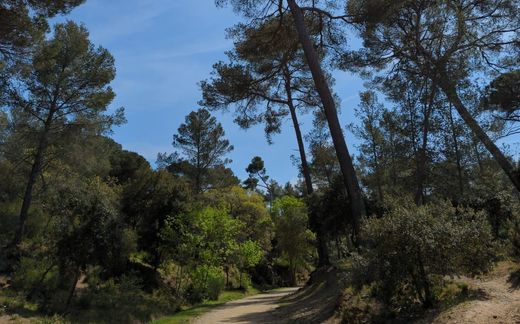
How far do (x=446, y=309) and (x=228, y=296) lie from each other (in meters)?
27.4

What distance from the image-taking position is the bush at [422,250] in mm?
8438

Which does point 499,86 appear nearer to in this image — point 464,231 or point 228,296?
point 464,231

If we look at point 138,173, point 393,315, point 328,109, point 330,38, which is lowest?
point 393,315

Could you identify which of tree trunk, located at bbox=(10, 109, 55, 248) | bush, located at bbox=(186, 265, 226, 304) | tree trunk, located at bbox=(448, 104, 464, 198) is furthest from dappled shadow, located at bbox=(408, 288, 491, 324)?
tree trunk, located at bbox=(10, 109, 55, 248)

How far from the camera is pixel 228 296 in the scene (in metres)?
33.8

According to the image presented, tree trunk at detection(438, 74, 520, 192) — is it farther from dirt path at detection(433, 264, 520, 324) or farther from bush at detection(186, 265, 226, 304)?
bush at detection(186, 265, 226, 304)

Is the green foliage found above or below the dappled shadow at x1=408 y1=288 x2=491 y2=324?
above

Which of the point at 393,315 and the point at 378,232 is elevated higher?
the point at 378,232

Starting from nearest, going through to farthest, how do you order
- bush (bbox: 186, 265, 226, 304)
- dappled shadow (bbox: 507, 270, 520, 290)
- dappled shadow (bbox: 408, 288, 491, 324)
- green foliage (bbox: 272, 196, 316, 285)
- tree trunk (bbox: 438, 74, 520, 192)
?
dappled shadow (bbox: 408, 288, 491, 324), dappled shadow (bbox: 507, 270, 520, 290), tree trunk (bbox: 438, 74, 520, 192), bush (bbox: 186, 265, 226, 304), green foliage (bbox: 272, 196, 316, 285)

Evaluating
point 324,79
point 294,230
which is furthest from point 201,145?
point 324,79

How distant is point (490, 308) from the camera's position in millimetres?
7719

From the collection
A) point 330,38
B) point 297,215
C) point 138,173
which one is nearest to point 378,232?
point 330,38

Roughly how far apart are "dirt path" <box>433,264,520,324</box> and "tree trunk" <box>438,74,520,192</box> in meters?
8.36

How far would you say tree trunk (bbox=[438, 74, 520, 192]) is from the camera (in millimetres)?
16619
